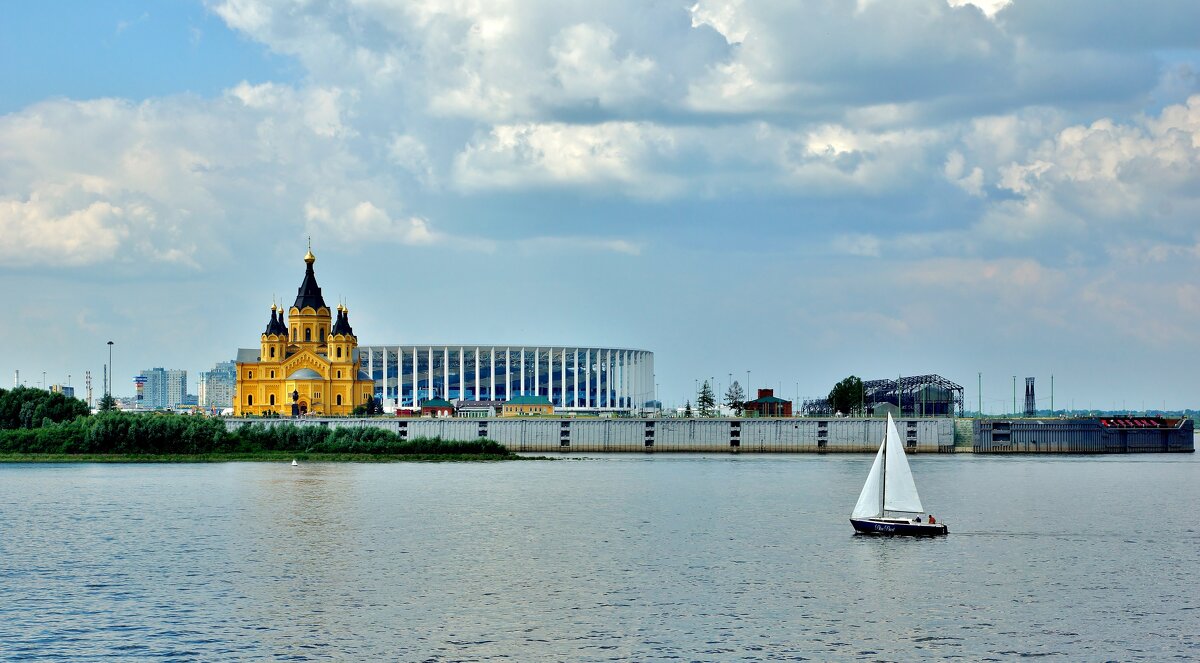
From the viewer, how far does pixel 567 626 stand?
171ft

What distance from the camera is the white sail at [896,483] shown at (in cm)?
7894

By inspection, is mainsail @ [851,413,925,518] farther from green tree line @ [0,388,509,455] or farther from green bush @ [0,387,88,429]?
green bush @ [0,387,88,429]

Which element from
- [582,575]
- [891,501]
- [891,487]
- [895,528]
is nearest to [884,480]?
[891,487]

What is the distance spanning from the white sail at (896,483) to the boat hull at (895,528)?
2.74ft

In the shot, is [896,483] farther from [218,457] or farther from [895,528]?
[218,457]

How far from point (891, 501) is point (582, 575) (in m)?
22.7

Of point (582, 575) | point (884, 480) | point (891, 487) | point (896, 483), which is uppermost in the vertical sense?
point (884, 480)

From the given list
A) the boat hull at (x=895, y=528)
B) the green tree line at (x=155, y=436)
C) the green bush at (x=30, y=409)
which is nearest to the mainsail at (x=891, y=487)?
the boat hull at (x=895, y=528)

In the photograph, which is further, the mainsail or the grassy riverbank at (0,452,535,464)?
the grassy riverbank at (0,452,535,464)

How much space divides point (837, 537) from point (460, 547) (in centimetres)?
2157

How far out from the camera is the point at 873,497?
80438mm

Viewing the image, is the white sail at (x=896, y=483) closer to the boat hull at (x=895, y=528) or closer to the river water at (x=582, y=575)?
the boat hull at (x=895, y=528)

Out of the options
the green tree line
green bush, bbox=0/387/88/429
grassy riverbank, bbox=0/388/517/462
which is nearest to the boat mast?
grassy riverbank, bbox=0/388/517/462

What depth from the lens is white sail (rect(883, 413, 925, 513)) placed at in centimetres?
Answer: 7894
